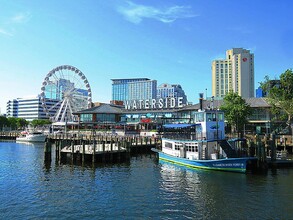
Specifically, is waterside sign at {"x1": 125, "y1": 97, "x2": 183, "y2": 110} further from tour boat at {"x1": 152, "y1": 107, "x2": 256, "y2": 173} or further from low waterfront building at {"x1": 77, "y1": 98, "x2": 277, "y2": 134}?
tour boat at {"x1": 152, "y1": 107, "x2": 256, "y2": 173}

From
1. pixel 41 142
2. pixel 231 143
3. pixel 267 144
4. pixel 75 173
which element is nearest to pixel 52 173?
pixel 75 173

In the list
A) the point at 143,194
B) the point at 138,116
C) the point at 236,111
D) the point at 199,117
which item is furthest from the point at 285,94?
the point at 138,116

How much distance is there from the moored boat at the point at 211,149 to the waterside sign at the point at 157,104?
60076 mm

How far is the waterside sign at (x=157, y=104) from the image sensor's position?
108625mm

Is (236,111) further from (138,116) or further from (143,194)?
(143,194)

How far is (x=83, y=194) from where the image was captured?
97.6 feet

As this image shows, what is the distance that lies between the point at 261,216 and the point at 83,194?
55.5ft

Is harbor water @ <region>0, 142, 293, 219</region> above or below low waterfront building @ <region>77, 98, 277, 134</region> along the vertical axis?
below

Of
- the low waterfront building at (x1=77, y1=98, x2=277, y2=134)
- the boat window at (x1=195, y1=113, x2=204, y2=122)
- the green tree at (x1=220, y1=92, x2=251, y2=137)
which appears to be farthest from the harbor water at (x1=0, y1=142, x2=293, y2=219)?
the low waterfront building at (x1=77, y1=98, x2=277, y2=134)

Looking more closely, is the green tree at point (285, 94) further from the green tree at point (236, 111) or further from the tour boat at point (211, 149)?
the tour boat at point (211, 149)

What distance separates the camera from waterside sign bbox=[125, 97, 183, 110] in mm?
108625

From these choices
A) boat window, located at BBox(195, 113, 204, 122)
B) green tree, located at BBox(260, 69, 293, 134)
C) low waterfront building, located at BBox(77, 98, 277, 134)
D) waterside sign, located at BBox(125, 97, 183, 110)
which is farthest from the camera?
waterside sign, located at BBox(125, 97, 183, 110)

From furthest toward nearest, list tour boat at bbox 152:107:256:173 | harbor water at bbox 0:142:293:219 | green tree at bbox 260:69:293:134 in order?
green tree at bbox 260:69:293:134 → tour boat at bbox 152:107:256:173 → harbor water at bbox 0:142:293:219

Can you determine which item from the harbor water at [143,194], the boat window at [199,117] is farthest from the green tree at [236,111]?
the harbor water at [143,194]
